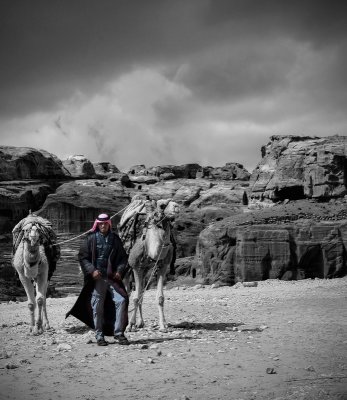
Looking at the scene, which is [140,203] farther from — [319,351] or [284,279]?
[284,279]

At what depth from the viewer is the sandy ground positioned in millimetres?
7332

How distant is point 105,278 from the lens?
34.4ft

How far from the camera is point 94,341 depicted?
424 inches

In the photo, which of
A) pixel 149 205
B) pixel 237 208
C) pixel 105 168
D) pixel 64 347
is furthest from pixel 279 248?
pixel 105 168

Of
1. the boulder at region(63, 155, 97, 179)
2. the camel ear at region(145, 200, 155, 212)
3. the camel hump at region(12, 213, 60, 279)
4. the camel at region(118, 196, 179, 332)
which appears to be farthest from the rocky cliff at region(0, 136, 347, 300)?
the camel at region(118, 196, 179, 332)

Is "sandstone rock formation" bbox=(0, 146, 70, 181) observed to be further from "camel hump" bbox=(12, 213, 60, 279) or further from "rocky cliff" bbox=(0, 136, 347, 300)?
"camel hump" bbox=(12, 213, 60, 279)

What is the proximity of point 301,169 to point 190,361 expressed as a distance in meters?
44.6

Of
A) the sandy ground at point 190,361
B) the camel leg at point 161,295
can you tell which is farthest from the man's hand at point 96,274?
the camel leg at point 161,295

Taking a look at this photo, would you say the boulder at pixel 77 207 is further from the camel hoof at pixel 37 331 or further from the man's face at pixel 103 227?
Answer: the man's face at pixel 103 227

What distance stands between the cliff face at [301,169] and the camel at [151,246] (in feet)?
118

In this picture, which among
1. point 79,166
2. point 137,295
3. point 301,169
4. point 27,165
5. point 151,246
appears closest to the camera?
point 151,246

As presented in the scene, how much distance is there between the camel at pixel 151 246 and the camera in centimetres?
1216

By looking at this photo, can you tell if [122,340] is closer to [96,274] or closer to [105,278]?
[105,278]

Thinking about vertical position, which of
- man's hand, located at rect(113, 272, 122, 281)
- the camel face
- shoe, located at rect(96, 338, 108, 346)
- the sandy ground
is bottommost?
the sandy ground
